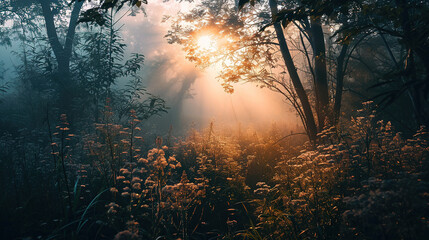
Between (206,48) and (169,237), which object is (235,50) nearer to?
(206,48)

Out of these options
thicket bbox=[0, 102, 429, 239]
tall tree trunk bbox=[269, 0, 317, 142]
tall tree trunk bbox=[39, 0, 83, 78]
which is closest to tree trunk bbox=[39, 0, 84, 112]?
tall tree trunk bbox=[39, 0, 83, 78]

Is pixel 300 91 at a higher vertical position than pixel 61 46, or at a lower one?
lower

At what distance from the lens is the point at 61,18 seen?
63.5ft

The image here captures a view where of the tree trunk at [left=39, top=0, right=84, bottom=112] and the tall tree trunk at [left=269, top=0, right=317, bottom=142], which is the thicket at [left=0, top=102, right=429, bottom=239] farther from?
the tree trunk at [left=39, top=0, right=84, bottom=112]

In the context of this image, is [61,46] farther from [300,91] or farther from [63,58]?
[300,91]

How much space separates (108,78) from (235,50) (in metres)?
4.71

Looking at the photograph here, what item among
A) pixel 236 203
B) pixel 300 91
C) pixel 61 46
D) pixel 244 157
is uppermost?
pixel 61 46

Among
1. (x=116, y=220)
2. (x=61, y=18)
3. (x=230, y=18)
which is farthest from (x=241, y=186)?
(x=61, y=18)

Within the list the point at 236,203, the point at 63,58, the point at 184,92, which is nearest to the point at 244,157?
the point at 236,203

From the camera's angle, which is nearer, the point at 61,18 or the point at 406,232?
the point at 406,232

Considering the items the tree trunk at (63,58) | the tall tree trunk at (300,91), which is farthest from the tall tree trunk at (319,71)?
the tree trunk at (63,58)

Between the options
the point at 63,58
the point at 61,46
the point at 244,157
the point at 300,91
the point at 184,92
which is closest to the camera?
the point at 300,91

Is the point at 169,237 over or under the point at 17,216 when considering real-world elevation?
under

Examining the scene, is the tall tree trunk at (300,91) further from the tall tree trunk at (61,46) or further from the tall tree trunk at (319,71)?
the tall tree trunk at (61,46)
